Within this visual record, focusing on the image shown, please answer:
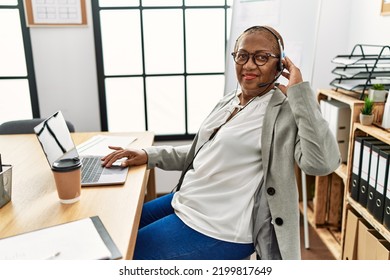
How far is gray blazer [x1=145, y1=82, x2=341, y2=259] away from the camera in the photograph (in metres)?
1.05

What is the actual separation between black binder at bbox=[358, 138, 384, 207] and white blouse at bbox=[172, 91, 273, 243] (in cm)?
65

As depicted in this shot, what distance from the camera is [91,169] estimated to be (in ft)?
4.21

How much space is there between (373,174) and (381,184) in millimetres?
64

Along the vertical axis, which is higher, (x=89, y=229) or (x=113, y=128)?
(x=89, y=229)

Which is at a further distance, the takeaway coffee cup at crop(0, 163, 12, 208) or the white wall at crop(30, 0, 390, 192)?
the white wall at crop(30, 0, 390, 192)

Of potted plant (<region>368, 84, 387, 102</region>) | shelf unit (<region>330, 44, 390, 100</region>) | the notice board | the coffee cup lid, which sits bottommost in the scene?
the coffee cup lid

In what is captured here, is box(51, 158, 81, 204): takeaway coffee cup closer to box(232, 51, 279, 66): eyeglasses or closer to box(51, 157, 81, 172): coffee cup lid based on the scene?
box(51, 157, 81, 172): coffee cup lid

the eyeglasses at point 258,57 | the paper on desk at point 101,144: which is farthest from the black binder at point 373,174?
the paper on desk at point 101,144

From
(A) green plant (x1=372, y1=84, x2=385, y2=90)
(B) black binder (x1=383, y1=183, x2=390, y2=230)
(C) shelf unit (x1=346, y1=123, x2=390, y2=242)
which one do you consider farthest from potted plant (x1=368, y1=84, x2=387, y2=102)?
(B) black binder (x1=383, y1=183, x2=390, y2=230)

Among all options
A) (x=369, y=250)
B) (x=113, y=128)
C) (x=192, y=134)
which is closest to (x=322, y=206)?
(x=369, y=250)

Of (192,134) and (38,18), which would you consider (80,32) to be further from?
(192,134)

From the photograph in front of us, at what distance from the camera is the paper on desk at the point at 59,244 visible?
0.76 m

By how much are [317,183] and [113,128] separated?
1496mm

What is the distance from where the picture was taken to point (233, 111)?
4.29 ft
